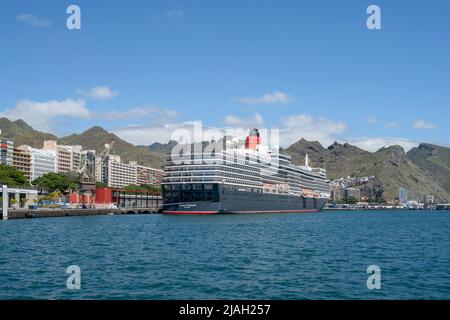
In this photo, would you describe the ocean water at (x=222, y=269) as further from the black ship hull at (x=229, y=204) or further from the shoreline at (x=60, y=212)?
the black ship hull at (x=229, y=204)

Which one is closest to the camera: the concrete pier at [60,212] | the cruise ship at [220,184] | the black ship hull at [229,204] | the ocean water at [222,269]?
the ocean water at [222,269]

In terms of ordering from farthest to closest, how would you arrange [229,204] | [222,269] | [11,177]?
[11,177], [229,204], [222,269]

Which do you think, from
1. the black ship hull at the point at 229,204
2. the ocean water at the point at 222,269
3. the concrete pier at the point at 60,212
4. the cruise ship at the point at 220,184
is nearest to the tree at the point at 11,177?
the concrete pier at the point at 60,212

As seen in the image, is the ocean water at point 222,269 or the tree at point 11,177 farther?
the tree at point 11,177

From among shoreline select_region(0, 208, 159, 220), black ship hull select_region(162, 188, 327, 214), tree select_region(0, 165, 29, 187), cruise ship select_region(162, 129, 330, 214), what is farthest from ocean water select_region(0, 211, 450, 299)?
tree select_region(0, 165, 29, 187)

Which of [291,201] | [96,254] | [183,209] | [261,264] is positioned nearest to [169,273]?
[261,264]

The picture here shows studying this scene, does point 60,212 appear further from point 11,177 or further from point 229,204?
point 229,204

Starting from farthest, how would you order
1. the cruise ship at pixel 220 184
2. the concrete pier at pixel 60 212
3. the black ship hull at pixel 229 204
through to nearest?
the cruise ship at pixel 220 184, the black ship hull at pixel 229 204, the concrete pier at pixel 60 212

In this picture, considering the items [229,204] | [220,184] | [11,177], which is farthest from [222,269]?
[11,177]

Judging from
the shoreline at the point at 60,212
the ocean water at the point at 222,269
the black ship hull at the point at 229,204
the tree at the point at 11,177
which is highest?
the tree at the point at 11,177

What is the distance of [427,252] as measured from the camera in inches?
1880

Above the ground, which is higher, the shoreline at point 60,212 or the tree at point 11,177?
the tree at point 11,177
